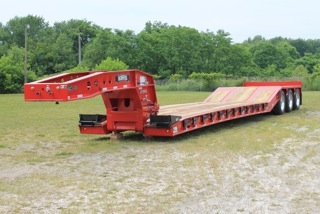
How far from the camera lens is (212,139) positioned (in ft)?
36.5

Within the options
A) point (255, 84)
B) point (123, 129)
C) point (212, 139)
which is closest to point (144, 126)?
point (123, 129)

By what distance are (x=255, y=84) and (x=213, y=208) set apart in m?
14.7

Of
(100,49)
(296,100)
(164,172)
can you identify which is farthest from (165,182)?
(100,49)

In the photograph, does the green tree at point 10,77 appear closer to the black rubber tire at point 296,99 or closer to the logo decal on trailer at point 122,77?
the black rubber tire at point 296,99

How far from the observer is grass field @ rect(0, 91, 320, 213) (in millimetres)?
5891

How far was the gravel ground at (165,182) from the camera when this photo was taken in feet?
19.0

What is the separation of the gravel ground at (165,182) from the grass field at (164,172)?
0.01 meters

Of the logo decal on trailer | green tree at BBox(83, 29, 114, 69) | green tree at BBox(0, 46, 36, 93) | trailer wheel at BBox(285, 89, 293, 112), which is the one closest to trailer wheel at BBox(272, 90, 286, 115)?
trailer wheel at BBox(285, 89, 293, 112)

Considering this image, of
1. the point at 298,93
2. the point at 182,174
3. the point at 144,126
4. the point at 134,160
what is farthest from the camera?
the point at 298,93

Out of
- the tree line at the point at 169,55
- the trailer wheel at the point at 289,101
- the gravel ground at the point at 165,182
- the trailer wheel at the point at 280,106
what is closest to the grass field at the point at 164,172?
the gravel ground at the point at 165,182

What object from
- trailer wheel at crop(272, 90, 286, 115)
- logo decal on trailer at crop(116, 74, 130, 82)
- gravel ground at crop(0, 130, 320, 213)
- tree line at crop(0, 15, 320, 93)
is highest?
tree line at crop(0, 15, 320, 93)

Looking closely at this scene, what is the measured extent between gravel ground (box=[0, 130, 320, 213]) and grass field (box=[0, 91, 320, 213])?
12mm

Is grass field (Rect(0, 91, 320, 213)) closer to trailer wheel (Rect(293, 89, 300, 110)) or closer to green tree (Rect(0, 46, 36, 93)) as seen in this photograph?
trailer wheel (Rect(293, 89, 300, 110))

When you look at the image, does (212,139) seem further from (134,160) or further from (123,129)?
(134,160)
